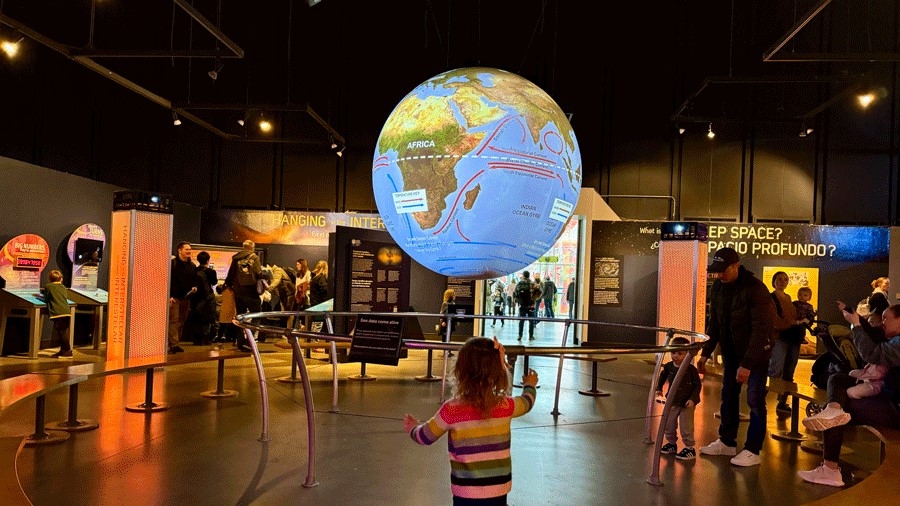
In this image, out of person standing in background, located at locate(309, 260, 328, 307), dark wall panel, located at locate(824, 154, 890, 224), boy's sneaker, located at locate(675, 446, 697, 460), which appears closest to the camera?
boy's sneaker, located at locate(675, 446, 697, 460)

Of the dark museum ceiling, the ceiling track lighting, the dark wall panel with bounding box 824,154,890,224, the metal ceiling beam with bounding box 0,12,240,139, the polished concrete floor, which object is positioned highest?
the dark museum ceiling

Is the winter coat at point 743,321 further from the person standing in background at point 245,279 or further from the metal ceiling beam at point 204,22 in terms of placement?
the person standing in background at point 245,279

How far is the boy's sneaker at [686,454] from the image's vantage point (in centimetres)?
527

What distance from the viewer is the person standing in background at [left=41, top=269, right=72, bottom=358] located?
1044cm

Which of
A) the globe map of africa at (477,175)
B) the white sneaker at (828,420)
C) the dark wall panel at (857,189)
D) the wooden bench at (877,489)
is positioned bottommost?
the wooden bench at (877,489)

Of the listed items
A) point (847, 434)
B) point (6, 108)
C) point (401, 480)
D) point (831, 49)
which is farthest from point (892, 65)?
point (6, 108)

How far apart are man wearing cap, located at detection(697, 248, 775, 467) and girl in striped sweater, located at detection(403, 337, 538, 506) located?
283 centimetres

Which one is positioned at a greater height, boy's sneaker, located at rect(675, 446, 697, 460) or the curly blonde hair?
the curly blonde hair

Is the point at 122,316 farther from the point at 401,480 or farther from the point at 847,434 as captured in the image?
the point at 847,434

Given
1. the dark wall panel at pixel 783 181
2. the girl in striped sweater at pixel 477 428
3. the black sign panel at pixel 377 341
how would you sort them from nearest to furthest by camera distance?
the girl in striped sweater at pixel 477 428
the black sign panel at pixel 377 341
the dark wall panel at pixel 783 181

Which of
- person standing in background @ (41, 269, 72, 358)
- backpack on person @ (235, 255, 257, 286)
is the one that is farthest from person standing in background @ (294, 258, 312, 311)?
person standing in background @ (41, 269, 72, 358)

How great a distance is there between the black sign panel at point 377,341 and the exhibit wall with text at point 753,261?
10970mm

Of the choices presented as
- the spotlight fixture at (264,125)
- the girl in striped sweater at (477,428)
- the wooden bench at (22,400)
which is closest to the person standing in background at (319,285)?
the spotlight fixture at (264,125)

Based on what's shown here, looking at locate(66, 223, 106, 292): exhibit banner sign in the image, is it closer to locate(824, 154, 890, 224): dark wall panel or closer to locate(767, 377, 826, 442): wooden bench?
locate(767, 377, 826, 442): wooden bench
